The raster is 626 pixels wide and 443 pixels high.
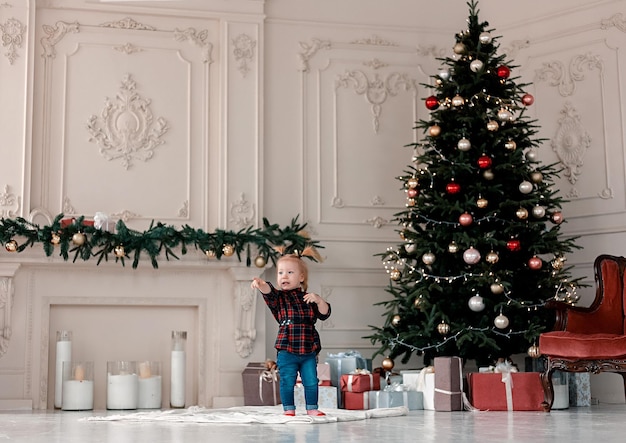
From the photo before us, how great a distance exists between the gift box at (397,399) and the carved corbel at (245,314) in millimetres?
1605

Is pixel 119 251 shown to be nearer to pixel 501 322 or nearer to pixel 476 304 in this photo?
pixel 476 304

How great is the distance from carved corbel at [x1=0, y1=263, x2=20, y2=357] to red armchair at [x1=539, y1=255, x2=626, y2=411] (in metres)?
4.30

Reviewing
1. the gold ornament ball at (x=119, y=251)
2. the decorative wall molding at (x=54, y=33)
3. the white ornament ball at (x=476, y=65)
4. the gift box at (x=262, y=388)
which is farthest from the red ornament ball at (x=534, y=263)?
the decorative wall molding at (x=54, y=33)

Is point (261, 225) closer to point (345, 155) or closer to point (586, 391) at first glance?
point (345, 155)

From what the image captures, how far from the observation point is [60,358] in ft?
25.1

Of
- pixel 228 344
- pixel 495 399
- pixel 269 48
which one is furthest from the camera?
pixel 269 48

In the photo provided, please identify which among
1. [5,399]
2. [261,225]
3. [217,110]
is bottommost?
[5,399]

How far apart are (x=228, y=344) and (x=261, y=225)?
3.61 ft

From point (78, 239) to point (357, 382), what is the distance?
2587 mm

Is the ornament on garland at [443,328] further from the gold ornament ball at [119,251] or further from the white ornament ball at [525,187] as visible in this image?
the gold ornament ball at [119,251]

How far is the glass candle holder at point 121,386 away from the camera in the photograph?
748 cm

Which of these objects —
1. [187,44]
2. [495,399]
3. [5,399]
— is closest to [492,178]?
[495,399]

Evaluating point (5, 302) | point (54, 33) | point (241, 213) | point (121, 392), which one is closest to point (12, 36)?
point (54, 33)

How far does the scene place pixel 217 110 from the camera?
27.6 ft
